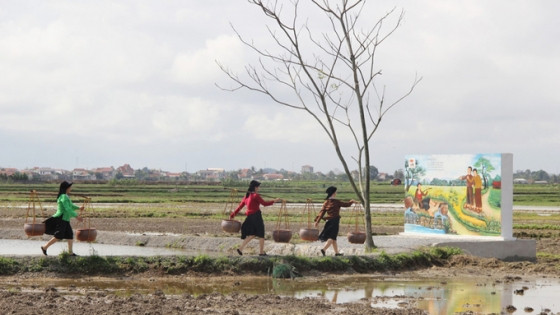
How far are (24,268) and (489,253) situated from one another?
12.1 meters

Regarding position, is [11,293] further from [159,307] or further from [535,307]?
[535,307]

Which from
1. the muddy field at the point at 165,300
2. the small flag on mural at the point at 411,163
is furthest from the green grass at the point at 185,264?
the small flag on mural at the point at 411,163

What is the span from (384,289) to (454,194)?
917 centimetres

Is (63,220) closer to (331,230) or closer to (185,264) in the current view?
(185,264)

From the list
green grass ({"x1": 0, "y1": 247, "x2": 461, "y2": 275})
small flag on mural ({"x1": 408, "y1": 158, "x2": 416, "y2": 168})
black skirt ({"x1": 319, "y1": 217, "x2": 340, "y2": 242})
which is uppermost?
small flag on mural ({"x1": 408, "y1": 158, "x2": 416, "y2": 168})

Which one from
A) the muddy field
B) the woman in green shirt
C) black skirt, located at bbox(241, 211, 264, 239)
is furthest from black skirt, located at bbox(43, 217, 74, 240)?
black skirt, located at bbox(241, 211, 264, 239)

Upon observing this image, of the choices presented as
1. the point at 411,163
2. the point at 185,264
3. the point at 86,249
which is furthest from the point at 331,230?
the point at 86,249

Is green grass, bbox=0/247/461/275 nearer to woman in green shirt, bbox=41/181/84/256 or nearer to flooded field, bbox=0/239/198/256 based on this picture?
woman in green shirt, bbox=41/181/84/256

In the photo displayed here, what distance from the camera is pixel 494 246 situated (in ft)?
73.2

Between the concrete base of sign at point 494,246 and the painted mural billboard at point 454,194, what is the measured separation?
406 millimetres

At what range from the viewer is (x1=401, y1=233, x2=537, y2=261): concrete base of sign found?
2189 cm

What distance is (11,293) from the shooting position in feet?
43.5

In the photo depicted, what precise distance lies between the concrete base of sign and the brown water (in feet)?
15.6

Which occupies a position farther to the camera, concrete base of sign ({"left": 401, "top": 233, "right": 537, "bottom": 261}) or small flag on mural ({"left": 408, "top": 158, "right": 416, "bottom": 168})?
Answer: small flag on mural ({"left": 408, "top": 158, "right": 416, "bottom": 168})
